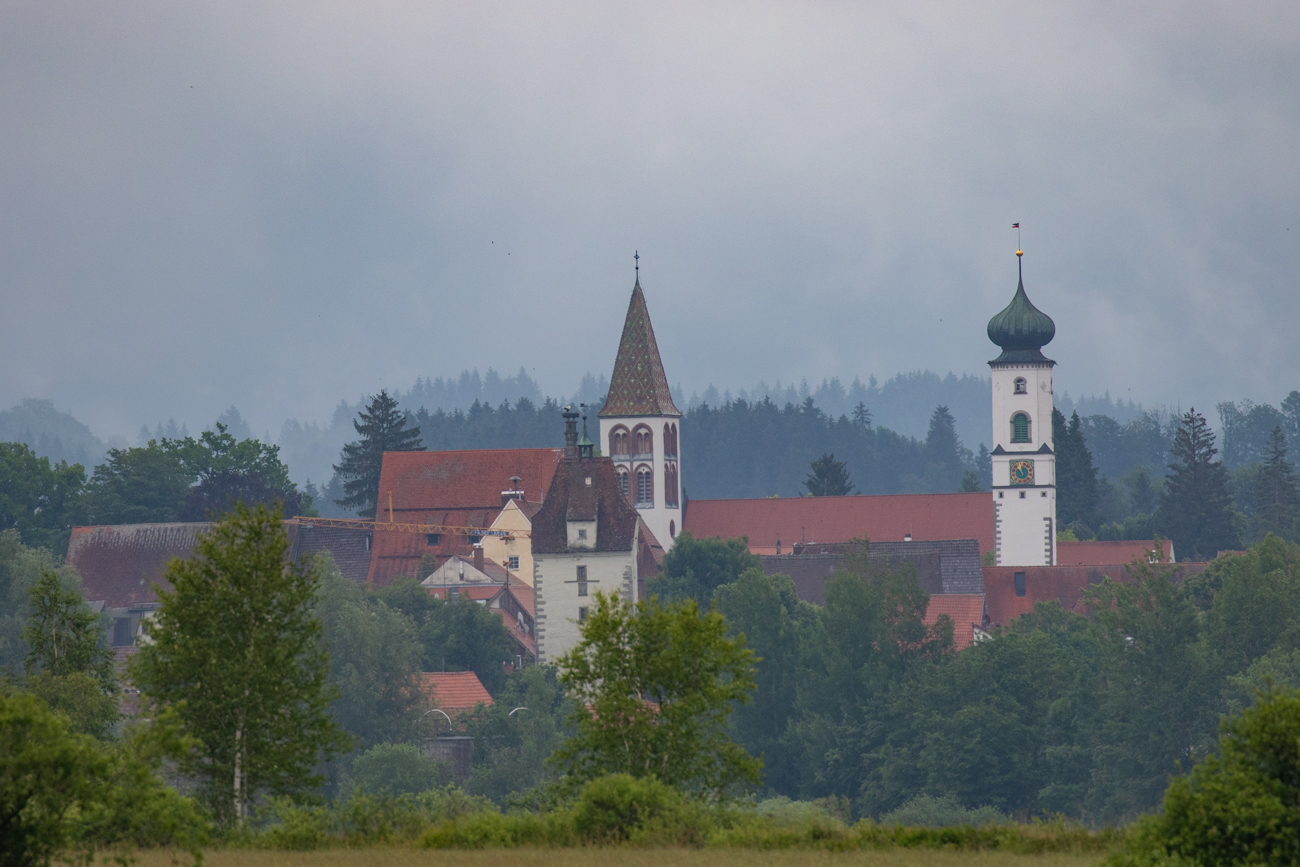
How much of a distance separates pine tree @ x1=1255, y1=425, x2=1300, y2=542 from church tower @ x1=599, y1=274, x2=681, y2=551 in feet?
138

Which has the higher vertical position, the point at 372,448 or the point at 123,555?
the point at 372,448

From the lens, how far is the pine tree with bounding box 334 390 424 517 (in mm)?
102750

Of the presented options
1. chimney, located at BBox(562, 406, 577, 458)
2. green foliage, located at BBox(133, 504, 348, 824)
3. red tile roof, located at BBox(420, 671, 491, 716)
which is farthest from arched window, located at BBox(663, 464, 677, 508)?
green foliage, located at BBox(133, 504, 348, 824)

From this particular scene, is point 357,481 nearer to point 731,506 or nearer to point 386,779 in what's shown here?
point 731,506

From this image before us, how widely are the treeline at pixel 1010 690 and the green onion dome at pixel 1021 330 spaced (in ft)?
72.1

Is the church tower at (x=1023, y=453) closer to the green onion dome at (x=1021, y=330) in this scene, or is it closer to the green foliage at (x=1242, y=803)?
the green onion dome at (x=1021, y=330)

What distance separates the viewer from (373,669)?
6738 centimetres

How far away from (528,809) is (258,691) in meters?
4.35

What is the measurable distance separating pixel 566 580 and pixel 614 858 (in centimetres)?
5866

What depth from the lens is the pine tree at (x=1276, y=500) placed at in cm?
11600

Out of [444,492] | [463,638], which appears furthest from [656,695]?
[444,492]

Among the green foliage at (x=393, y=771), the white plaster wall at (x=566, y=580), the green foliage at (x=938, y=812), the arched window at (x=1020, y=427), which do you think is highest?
the arched window at (x=1020, y=427)

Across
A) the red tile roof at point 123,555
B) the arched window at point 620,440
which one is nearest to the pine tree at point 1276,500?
the arched window at point 620,440

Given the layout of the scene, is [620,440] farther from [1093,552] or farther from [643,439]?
[1093,552]
